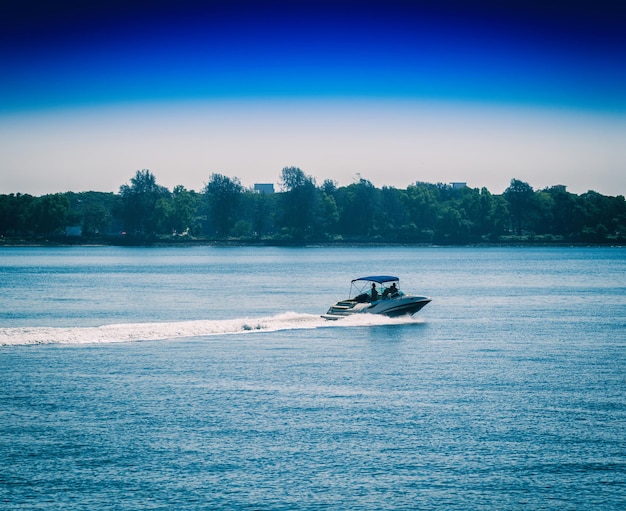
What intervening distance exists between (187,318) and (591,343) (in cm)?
3150

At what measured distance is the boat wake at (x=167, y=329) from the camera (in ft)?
175

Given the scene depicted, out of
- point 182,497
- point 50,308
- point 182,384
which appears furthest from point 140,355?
point 50,308

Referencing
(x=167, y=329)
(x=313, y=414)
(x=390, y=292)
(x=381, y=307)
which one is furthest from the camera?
(x=390, y=292)

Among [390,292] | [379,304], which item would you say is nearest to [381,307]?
[379,304]

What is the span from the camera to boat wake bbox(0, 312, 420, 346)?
175ft

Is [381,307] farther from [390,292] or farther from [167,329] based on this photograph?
[167,329]

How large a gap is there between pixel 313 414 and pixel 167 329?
2480 cm

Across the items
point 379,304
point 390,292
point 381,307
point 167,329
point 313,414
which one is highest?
point 390,292

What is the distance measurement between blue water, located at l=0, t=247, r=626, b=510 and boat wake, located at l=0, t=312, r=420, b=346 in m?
0.14

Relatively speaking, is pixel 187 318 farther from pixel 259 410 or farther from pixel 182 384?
pixel 259 410

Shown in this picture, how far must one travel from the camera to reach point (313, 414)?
35.3 m

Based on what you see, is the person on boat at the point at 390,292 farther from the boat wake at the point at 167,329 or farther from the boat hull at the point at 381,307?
the boat wake at the point at 167,329

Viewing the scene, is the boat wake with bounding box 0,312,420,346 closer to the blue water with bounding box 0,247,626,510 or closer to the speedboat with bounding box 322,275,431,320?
the blue water with bounding box 0,247,626,510

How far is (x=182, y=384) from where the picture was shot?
41469mm
